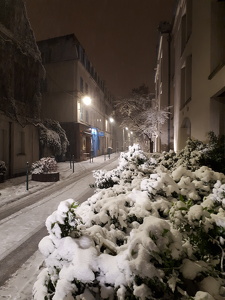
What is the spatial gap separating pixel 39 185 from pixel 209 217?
1095cm

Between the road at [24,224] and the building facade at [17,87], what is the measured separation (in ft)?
16.7

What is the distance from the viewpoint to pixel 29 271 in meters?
4.00

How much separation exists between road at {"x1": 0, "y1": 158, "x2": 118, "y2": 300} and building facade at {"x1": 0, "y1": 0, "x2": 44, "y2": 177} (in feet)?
16.7

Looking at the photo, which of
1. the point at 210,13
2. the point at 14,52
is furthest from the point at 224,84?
the point at 14,52

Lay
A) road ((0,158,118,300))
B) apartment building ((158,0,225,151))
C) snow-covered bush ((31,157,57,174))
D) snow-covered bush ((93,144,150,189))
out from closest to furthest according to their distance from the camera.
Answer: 1. road ((0,158,118,300))
2. snow-covered bush ((93,144,150,189))
3. apartment building ((158,0,225,151))
4. snow-covered bush ((31,157,57,174))

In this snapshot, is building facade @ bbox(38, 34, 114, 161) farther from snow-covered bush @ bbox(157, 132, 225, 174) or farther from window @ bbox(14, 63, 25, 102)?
snow-covered bush @ bbox(157, 132, 225, 174)

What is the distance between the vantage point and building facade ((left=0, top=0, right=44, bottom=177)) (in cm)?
1341

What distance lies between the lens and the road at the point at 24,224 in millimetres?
4465

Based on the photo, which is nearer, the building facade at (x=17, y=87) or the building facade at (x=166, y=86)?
the building facade at (x=17, y=87)

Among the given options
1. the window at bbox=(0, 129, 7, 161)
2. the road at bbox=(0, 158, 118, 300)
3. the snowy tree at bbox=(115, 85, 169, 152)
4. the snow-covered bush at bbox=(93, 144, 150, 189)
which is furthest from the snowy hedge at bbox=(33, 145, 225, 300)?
the snowy tree at bbox=(115, 85, 169, 152)

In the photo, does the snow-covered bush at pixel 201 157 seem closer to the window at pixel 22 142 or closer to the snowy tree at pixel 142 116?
the window at pixel 22 142

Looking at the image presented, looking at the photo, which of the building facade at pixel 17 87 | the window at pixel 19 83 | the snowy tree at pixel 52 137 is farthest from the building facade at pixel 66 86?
the window at pixel 19 83

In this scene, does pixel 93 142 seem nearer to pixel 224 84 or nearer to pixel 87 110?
pixel 87 110

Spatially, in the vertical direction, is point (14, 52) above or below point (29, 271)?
above
